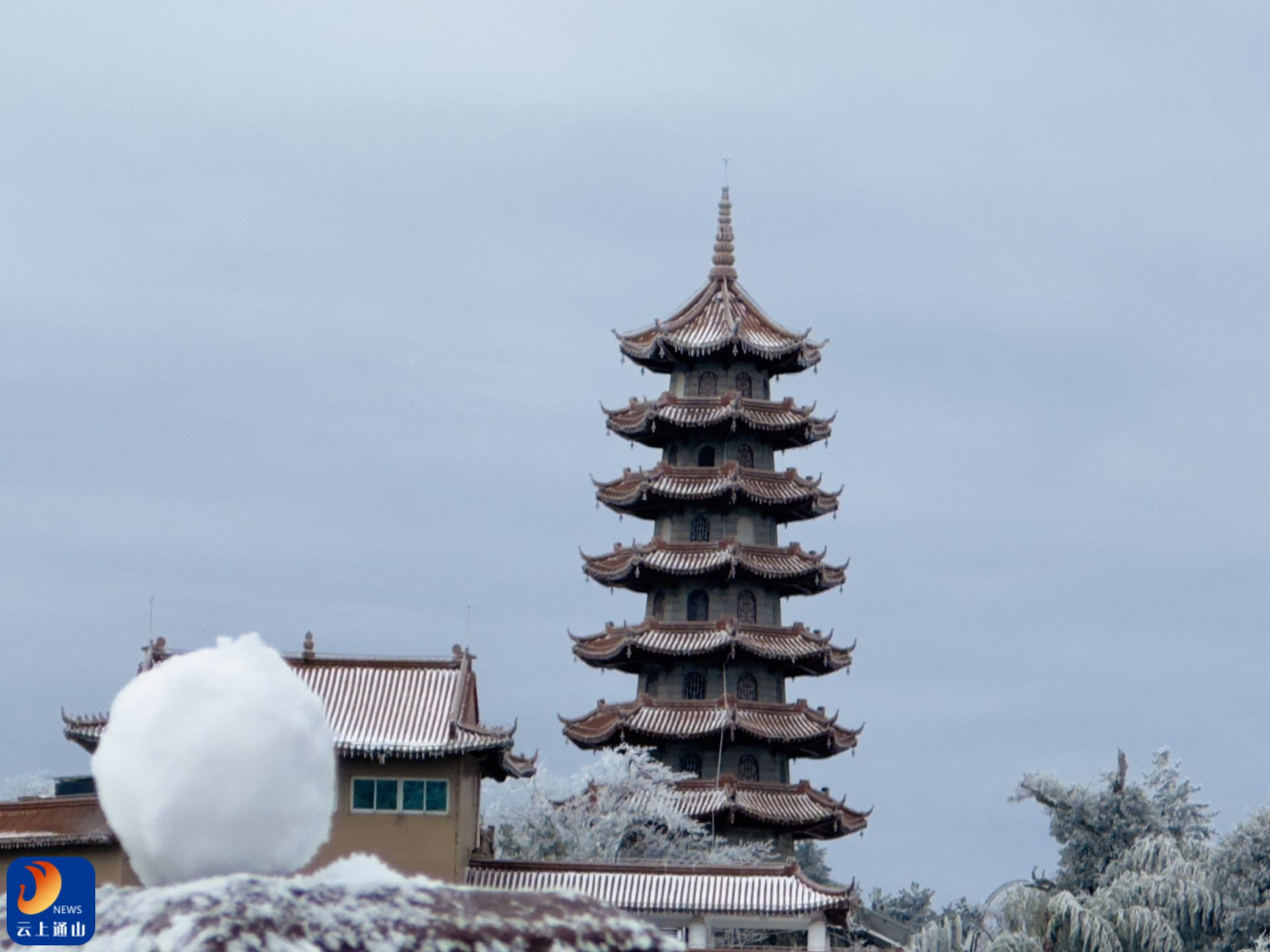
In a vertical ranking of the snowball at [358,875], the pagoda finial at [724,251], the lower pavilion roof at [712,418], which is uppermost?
the pagoda finial at [724,251]

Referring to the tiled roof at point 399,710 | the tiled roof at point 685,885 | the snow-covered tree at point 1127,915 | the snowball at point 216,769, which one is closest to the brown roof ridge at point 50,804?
the tiled roof at point 399,710

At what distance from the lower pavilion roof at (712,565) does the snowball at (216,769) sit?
48.8 meters

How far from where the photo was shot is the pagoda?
209 ft

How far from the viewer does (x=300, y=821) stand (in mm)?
16547

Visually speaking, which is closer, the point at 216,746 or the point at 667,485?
the point at 216,746

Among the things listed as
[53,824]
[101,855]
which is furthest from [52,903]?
[53,824]

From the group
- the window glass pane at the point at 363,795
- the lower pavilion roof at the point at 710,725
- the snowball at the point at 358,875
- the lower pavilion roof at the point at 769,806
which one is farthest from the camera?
the lower pavilion roof at the point at 710,725

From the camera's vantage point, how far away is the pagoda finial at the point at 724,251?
237 ft

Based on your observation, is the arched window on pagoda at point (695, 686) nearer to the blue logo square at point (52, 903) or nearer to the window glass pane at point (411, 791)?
the window glass pane at point (411, 791)

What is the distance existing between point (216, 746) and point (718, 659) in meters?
50.1

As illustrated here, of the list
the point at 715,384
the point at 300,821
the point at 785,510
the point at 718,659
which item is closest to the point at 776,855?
the point at 718,659

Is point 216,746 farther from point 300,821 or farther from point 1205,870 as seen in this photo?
point 1205,870

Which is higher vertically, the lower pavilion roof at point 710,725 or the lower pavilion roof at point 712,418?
the lower pavilion roof at point 712,418

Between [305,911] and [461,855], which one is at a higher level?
[461,855]
